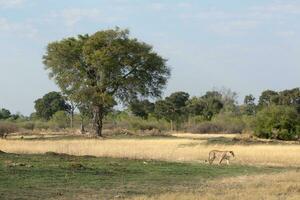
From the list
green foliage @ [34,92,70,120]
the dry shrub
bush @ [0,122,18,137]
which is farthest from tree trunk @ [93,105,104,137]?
green foliage @ [34,92,70,120]

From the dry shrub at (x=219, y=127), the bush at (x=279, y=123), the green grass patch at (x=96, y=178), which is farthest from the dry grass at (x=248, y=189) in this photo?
the dry shrub at (x=219, y=127)

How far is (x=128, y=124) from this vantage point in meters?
80.9

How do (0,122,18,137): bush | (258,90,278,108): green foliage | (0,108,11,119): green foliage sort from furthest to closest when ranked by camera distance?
1. (0,108,11,119): green foliage
2. (258,90,278,108): green foliage
3. (0,122,18,137): bush

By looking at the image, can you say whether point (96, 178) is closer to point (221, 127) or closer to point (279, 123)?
point (279, 123)

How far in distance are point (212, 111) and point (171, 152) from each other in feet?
232

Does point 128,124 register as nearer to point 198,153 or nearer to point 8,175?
point 198,153

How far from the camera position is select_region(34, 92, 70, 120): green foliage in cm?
11450

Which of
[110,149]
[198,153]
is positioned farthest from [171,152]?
[110,149]

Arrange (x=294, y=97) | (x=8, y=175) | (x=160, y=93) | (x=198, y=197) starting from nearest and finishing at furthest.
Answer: (x=198, y=197) → (x=8, y=175) → (x=160, y=93) → (x=294, y=97)

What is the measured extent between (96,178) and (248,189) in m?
5.01

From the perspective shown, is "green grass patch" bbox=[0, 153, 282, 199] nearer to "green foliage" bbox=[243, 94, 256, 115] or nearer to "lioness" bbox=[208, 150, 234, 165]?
"lioness" bbox=[208, 150, 234, 165]

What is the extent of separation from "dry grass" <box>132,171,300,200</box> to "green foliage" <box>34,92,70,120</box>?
96850 millimetres

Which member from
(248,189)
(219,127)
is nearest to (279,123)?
(219,127)

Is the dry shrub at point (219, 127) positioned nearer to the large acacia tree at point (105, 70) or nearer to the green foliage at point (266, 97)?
the large acacia tree at point (105, 70)
